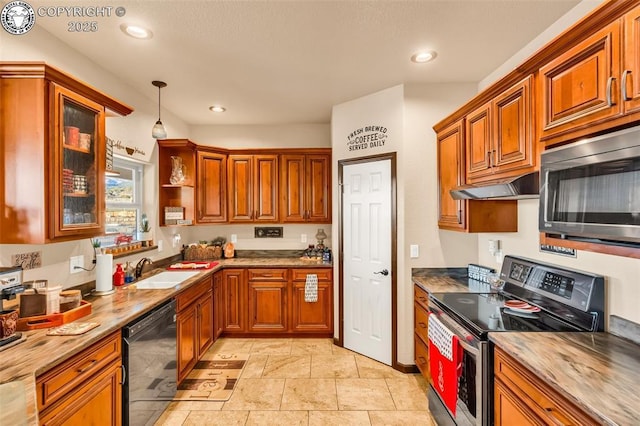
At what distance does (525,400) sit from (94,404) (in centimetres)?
212

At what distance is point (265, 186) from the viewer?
4.25 meters

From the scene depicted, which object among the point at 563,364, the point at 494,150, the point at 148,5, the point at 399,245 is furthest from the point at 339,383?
the point at 148,5

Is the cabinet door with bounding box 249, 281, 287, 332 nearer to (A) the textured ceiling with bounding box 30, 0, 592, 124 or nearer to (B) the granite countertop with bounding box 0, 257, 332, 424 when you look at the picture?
(B) the granite countertop with bounding box 0, 257, 332, 424

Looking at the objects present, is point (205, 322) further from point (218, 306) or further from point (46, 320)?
point (46, 320)

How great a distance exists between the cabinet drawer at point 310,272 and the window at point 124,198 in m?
1.84

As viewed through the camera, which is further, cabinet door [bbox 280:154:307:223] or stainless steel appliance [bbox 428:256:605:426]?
cabinet door [bbox 280:154:307:223]

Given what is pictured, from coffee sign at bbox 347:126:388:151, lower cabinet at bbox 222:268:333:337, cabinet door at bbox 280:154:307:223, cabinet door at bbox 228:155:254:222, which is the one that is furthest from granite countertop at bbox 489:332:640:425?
cabinet door at bbox 228:155:254:222

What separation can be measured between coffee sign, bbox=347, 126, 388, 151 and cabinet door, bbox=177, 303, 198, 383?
2358 millimetres

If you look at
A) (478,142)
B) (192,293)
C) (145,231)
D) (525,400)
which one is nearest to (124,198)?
(145,231)

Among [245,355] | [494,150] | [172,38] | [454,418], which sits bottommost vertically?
[245,355]

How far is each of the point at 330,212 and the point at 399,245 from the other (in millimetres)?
1331

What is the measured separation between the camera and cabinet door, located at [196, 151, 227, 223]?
4.02 metres

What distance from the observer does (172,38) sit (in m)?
2.26

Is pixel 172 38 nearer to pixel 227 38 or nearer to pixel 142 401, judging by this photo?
pixel 227 38
